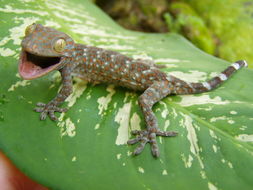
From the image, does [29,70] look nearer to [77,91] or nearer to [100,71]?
[77,91]

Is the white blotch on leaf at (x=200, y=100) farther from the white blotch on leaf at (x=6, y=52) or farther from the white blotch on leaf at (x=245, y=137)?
the white blotch on leaf at (x=6, y=52)

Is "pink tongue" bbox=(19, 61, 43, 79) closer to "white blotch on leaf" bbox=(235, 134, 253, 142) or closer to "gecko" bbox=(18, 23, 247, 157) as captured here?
"gecko" bbox=(18, 23, 247, 157)

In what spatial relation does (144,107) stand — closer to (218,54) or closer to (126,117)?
(126,117)

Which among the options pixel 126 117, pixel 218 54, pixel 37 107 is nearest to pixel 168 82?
pixel 126 117

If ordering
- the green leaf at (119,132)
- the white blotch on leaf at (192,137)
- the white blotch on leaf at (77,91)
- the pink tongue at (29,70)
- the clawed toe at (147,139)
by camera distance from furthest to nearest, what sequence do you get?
the white blotch on leaf at (77,91)
the pink tongue at (29,70)
the clawed toe at (147,139)
the white blotch on leaf at (192,137)
the green leaf at (119,132)

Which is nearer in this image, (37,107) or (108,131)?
(108,131)

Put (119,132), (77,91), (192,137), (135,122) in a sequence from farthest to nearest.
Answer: (77,91), (135,122), (119,132), (192,137)

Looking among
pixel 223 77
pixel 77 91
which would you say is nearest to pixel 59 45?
pixel 77 91

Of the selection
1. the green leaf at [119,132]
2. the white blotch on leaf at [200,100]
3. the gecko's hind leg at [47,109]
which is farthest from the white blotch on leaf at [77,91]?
the white blotch on leaf at [200,100]
